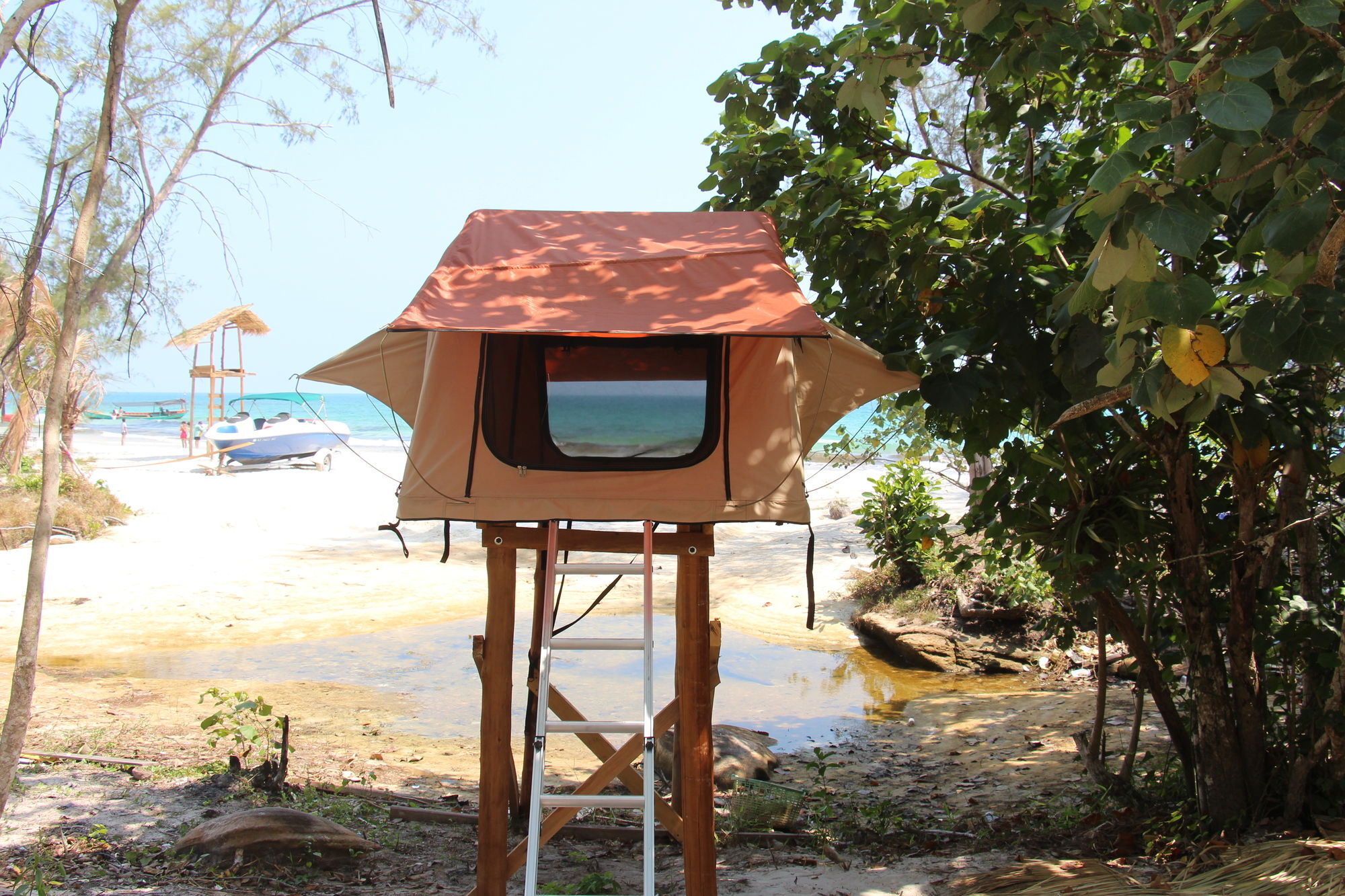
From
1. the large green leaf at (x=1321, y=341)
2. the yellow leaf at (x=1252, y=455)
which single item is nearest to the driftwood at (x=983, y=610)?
the yellow leaf at (x=1252, y=455)

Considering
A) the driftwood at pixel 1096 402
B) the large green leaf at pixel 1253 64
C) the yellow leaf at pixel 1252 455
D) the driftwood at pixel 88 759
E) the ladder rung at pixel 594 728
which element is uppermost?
the large green leaf at pixel 1253 64

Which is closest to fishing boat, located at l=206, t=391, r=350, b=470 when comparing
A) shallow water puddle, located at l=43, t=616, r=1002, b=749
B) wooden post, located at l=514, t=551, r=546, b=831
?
shallow water puddle, located at l=43, t=616, r=1002, b=749

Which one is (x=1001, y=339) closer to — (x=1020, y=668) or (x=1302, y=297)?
(x=1302, y=297)

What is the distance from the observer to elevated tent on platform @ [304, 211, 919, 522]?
135 inches

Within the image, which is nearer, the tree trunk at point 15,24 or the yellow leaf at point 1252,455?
the tree trunk at point 15,24

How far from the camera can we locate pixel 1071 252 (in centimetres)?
397

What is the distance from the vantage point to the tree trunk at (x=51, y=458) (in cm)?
334

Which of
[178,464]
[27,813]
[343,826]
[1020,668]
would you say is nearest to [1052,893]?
[343,826]

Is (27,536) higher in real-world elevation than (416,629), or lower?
higher

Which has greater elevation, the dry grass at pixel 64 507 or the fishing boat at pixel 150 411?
the fishing boat at pixel 150 411

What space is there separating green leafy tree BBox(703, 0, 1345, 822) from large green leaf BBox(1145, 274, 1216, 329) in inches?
27.0

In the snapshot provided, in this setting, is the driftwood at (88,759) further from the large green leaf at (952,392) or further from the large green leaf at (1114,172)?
the large green leaf at (1114,172)

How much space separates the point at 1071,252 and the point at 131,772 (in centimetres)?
525

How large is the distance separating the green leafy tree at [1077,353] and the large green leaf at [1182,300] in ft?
2.25
